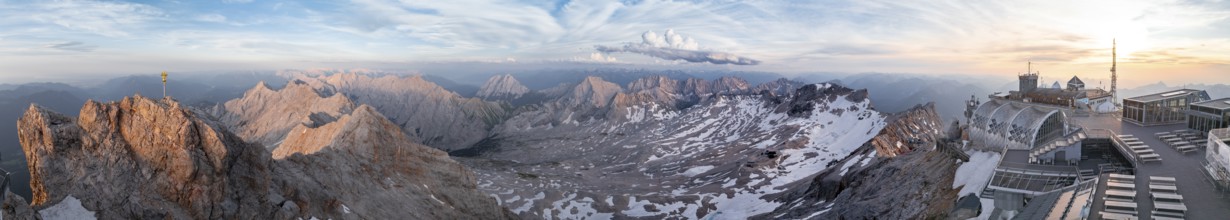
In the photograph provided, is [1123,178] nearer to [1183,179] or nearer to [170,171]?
[1183,179]

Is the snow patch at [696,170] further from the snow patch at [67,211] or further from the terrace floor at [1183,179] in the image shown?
the snow patch at [67,211]

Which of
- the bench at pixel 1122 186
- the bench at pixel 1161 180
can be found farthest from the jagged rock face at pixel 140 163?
the bench at pixel 1161 180

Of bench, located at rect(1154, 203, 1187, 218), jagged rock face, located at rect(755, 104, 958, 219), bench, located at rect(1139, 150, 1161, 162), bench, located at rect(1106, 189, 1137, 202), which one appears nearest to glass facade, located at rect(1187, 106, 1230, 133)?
bench, located at rect(1139, 150, 1161, 162)

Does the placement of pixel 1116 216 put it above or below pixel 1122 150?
below

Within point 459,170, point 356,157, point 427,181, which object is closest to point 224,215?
point 356,157

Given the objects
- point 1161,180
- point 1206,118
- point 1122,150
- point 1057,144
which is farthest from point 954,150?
point 1161,180

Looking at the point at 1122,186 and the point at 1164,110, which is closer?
the point at 1122,186

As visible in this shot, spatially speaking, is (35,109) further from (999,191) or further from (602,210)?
(602,210)
